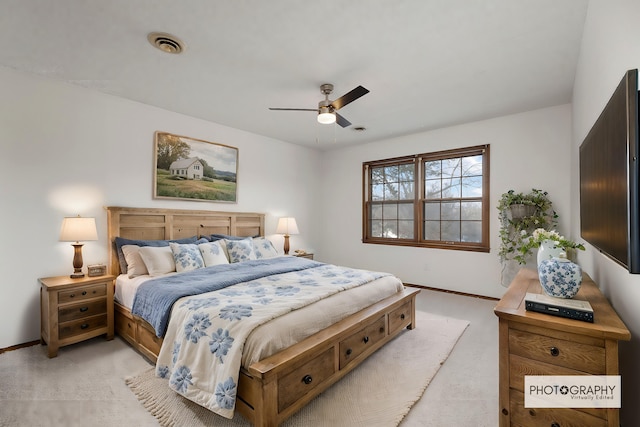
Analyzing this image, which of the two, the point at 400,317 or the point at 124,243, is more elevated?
the point at 124,243

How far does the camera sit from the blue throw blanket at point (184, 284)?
2.32m

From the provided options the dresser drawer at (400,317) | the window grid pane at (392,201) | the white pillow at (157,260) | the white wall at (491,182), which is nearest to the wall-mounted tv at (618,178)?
the dresser drawer at (400,317)

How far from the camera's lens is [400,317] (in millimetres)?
3014

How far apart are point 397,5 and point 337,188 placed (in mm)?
4258

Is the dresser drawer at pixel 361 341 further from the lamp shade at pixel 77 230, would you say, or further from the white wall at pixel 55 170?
the white wall at pixel 55 170

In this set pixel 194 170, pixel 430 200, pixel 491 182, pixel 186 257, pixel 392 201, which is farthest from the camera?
pixel 392 201

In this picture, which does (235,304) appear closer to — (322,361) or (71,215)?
(322,361)

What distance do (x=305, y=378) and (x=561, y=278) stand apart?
1.59 m

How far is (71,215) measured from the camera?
317 cm

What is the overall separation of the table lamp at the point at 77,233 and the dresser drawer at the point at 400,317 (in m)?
A: 3.08

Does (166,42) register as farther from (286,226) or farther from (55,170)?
(286,226)

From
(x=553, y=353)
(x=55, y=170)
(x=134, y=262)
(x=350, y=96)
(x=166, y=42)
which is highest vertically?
(x=166, y=42)

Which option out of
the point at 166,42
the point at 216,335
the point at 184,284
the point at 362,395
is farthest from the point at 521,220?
the point at 166,42

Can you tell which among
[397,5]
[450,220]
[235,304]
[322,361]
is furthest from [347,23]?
[450,220]
